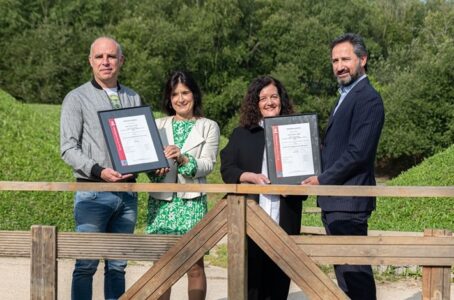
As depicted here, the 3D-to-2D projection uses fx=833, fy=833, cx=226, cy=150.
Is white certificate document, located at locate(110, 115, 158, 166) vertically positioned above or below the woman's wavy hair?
below

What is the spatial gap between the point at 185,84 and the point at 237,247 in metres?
1.42

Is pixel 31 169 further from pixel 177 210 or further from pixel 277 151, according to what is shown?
pixel 277 151

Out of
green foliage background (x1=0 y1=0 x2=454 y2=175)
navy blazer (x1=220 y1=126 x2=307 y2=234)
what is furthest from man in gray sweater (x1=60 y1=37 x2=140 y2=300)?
green foliage background (x1=0 y1=0 x2=454 y2=175)

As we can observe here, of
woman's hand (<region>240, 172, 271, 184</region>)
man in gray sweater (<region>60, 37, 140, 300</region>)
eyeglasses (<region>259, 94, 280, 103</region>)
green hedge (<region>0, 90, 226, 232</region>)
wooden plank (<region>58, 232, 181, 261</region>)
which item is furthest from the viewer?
green hedge (<region>0, 90, 226, 232</region>)

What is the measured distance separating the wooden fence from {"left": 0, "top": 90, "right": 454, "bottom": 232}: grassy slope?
6.85 metres

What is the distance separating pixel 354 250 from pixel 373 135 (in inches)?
29.6

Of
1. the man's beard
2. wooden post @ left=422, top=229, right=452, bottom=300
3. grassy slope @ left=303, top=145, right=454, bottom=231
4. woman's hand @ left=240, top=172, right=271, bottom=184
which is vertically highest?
the man's beard

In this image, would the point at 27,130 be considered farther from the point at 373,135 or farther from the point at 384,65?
the point at 384,65

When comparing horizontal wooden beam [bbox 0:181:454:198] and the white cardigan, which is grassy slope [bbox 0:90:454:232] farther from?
horizontal wooden beam [bbox 0:181:454:198]

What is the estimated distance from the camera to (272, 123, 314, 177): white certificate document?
465cm

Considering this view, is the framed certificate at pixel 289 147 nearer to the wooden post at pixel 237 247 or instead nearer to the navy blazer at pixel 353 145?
the navy blazer at pixel 353 145

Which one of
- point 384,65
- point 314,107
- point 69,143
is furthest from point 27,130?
point 384,65

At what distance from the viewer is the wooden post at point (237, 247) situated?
4176 millimetres

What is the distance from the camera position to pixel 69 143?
4988 mm
